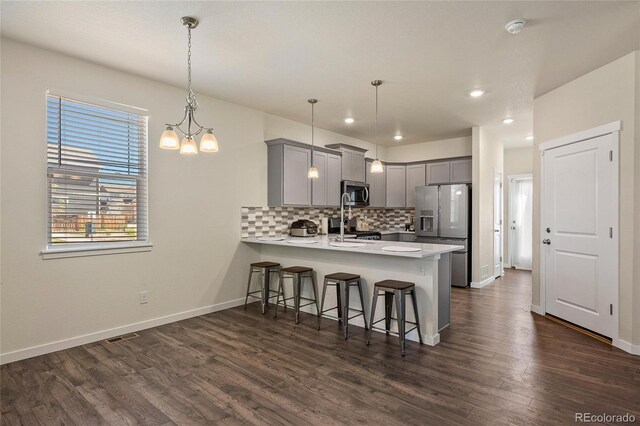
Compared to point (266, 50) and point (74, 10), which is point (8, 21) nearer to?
point (74, 10)

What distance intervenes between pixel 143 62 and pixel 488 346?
4.39 m

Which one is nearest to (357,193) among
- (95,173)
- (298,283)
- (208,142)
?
(298,283)

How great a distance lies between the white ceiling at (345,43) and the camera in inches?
100

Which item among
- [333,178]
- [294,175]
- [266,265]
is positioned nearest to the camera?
[266,265]

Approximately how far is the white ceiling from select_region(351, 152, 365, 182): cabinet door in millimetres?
1952

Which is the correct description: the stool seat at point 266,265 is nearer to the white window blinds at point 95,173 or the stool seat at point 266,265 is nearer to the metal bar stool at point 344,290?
the metal bar stool at point 344,290

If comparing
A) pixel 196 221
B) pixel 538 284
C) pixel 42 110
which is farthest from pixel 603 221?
pixel 42 110

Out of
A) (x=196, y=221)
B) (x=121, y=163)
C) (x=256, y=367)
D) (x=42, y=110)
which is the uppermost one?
(x=42, y=110)

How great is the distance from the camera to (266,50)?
10.5 ft

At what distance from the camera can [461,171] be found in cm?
654

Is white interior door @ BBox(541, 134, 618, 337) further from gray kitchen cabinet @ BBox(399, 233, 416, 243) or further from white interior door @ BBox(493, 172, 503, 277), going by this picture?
gray kitchen cabinet @ BBox(399, 233, 416, 243)

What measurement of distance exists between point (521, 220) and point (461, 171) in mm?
2600

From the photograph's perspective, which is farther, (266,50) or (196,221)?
(196,221)

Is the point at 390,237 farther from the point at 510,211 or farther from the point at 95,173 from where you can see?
the point at 95,173
